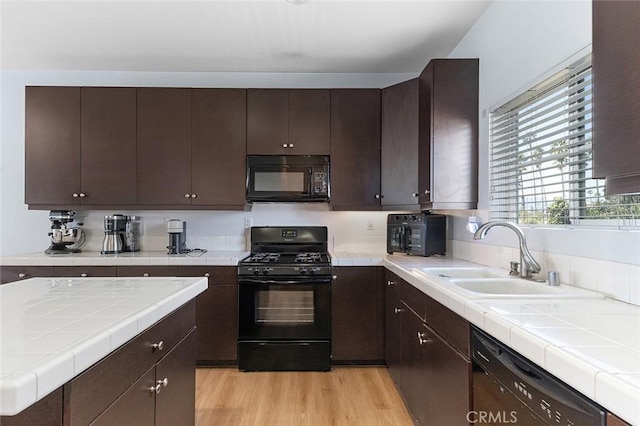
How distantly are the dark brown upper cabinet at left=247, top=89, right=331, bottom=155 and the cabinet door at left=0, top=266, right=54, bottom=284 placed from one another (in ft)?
5.93

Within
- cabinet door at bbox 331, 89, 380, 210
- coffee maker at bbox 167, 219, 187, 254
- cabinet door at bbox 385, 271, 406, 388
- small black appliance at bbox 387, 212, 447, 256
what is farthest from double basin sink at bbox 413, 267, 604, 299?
coffee maker at bbox 167, 219, 187, 254

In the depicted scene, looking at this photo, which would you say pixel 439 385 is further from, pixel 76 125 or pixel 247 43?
pixel 76 125

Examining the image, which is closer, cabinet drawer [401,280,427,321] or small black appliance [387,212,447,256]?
cabinet drawer [401,280,427,321]

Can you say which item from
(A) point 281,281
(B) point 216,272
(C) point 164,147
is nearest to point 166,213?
(C) point 164,147

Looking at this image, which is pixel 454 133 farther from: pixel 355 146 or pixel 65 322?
pixel 65 322

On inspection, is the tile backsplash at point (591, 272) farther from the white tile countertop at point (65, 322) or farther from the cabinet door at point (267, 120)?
the cabinet door at point (267, 120)

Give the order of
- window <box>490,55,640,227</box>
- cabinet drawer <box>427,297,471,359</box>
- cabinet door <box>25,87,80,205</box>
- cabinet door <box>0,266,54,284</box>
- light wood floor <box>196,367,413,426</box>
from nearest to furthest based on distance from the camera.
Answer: cabinet drawer <box>427,297,471,359</box>, window <box>490,55,640,227</box>, light wood floor <box>196,367,413,426</box>, cabinet door <box>0,266,54,284</box>, cabinet door <box>25,87,80,205</box>

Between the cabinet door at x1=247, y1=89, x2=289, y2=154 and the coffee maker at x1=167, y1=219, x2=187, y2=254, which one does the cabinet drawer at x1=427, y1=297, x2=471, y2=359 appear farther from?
the coffee maker at x1=167, y1=219, x2=187, y2=254

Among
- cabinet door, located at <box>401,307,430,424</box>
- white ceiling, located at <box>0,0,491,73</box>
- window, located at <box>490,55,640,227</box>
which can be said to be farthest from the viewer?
white ceiling, located at <box>0,0,491,73</box>

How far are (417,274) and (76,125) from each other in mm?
3001

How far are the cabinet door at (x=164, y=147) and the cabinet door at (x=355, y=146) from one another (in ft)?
4.11

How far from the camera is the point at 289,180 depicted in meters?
3.06

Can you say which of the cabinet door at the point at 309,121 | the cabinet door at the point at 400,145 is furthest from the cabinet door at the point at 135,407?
the cabinet door at the point at 309,121

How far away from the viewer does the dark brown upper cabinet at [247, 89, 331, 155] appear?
3.05m
